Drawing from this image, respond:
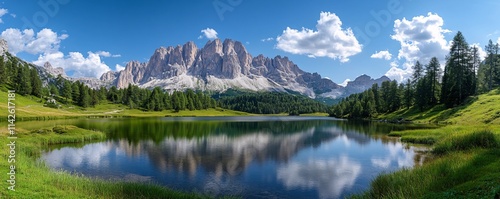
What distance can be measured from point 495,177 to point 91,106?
196 m

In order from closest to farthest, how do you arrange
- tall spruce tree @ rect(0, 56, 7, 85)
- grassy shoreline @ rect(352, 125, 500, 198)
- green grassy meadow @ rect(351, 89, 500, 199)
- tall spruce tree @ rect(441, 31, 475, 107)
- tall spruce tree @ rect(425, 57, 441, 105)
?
grassy shoreline @ rect(352, 125, 500, 198), green grassy meadow @ rect(351, 89, 500, 199), tall spruce tree @ rect(441, 31, 475, 107), tall spruce tree @ rect(425, 57, 441, 105), tall spruce tree @ rect(0, 56, 7, 85)

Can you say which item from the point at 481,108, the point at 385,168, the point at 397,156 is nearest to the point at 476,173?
the point at 385,168

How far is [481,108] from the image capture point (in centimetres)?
7994

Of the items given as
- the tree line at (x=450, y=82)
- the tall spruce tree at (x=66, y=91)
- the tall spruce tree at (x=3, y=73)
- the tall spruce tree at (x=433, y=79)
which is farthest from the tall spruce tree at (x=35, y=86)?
the tall spruce tree at (x=433, y=79)

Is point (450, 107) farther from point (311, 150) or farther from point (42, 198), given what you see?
point (42, 198)

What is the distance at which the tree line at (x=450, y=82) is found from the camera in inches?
4114

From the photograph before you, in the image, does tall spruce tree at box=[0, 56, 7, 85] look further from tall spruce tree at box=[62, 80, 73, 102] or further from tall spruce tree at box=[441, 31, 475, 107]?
tall spruce tree at box=[441, 31, 475, 107]

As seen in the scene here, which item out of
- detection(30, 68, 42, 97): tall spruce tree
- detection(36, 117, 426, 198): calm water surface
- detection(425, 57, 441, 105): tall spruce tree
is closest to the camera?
detection(36, 117, 426, 198): calm water surface

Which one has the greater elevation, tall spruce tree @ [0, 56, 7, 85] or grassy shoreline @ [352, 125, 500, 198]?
tall spruce tree @ [0, 56, 7, 85]

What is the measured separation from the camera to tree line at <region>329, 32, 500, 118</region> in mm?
104500

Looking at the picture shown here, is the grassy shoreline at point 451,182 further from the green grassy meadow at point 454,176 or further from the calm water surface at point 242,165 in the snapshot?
the calm water surface at point 242,165

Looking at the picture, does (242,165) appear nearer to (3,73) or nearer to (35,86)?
(3,73)

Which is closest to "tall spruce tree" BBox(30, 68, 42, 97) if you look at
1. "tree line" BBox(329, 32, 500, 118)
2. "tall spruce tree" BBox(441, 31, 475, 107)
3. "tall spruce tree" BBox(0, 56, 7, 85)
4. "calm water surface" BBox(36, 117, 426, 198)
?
"tall spruce tree" BBox(0, 56, 7, 85)

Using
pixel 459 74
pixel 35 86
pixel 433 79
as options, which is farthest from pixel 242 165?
pixel 35 86
